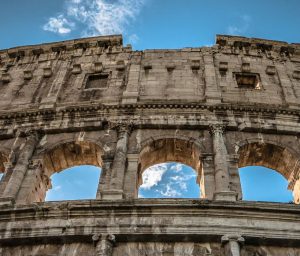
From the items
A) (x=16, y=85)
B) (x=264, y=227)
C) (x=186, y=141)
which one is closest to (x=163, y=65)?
(x=186, y=141)

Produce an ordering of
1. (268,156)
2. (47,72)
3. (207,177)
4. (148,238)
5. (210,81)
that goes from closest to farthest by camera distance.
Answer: (148,238) < (207,177) < (268,156) < (210,81) < (47,72)

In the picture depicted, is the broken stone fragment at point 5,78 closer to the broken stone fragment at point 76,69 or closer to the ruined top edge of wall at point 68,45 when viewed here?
the ruined top edge of wall at point 68,45

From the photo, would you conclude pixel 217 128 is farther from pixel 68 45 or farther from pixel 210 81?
pixel 68 45

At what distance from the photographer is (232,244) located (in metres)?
9.01

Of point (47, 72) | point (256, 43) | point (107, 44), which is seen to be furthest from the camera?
point (107, 44)

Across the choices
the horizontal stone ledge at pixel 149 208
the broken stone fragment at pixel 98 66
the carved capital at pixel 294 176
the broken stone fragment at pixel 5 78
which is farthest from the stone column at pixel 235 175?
the broken stone fragment at pixel 5 78

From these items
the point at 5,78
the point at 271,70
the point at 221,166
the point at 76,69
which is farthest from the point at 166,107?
the point at 5,78

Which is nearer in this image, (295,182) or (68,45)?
(295,182)

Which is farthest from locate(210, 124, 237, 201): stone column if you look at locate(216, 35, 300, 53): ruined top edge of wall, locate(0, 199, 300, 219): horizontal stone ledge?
locate(216, 35, 300, 53): ruined top edge of wall

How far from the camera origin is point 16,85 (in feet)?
52.3

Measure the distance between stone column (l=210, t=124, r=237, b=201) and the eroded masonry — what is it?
3cm

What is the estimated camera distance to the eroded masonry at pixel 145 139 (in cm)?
944

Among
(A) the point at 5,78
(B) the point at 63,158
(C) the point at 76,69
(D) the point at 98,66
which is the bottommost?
(B) the point at 63,158

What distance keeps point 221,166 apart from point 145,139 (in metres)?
2.49
